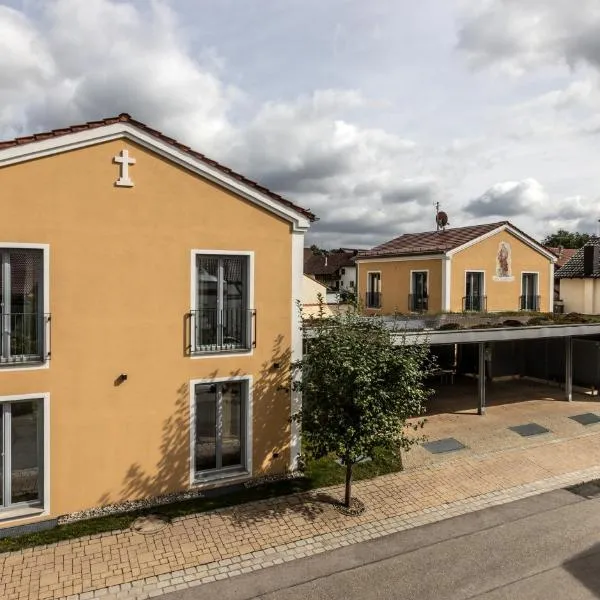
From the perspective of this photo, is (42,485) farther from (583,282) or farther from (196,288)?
(583,282)

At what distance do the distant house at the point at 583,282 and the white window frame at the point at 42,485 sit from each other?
2902 centimetres

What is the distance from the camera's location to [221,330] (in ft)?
36.9

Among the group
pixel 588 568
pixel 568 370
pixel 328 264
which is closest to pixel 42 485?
pixel 588 568

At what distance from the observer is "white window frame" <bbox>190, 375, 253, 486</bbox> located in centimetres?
1091

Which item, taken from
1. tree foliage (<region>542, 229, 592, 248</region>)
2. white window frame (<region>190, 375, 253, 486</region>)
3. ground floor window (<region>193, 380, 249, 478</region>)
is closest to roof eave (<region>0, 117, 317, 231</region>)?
white window frame (<region>190, 375, 253, 486</region>)

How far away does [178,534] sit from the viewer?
9.36 meters

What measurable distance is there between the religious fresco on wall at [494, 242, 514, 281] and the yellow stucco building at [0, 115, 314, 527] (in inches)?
632

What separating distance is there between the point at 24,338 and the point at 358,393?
6592 mm

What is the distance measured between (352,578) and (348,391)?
3.21m

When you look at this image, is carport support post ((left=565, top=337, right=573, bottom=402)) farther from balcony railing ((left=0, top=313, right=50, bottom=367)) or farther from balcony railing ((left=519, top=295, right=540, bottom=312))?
balcony railing ((left=0, top=313, right=50, bottom=367))

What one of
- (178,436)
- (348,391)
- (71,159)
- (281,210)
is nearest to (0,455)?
(178,436)

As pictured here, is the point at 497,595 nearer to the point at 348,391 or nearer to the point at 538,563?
the point at 538,563

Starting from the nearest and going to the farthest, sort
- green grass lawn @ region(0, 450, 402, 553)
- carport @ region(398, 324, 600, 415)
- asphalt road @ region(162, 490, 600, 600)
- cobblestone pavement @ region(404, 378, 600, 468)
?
asphalt road @ region(162, 490, 600, 600) < green grass lawn @ region(0, 450, 402, 553) < cobblestone pavement @ region(404, 378, 600, 468) < carport @ region(398, 324, 600, 415)

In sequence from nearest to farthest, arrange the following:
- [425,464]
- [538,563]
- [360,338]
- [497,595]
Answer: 1. [497,595]
2. [538,563]
3. [360,338]
4. [425,464]
